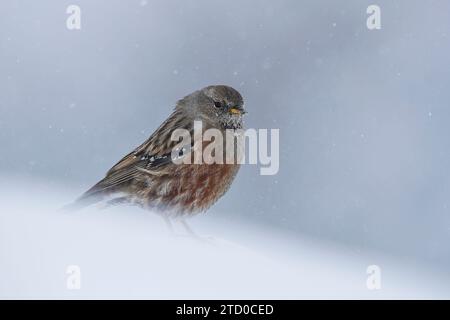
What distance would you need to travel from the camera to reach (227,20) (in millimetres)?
10625

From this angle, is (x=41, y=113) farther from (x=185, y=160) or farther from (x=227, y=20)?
(x=185, y=160)

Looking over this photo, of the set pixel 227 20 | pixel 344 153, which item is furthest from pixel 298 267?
pixel 227 20

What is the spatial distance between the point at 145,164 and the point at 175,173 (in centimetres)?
A: 21

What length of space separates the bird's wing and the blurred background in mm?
4044

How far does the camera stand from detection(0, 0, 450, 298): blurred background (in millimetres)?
9250

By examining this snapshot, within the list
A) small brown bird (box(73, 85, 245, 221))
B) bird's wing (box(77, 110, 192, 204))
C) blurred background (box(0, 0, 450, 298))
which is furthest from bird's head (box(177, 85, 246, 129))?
blurred background (box(0, 0, 450, 298))

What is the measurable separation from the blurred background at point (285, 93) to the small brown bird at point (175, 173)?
13.2 feet

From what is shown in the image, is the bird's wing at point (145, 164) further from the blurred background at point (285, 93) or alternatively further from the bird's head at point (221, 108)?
the blurred background at point (285, 93)

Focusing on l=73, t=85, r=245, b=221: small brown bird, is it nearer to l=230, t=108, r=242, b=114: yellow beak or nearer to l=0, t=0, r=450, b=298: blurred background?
l=230, t=108, r=242, b=114: yellow beak

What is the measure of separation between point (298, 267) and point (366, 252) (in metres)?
3.84

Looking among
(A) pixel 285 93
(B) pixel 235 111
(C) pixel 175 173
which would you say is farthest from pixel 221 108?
(A) pixel 285 93

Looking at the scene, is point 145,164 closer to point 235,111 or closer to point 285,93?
point 235,111

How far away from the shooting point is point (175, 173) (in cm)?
441

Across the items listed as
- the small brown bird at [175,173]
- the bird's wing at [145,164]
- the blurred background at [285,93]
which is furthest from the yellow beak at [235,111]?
the blurred background at [285,93]
